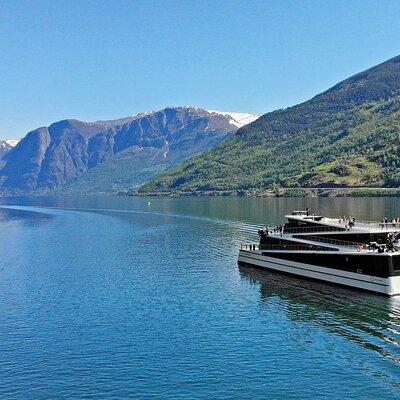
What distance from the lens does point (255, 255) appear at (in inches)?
4033

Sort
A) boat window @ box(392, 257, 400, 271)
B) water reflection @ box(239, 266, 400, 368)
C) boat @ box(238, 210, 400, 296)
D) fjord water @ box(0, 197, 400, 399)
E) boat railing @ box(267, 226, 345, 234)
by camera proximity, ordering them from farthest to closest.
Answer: boat railing @ box(267, 226, 345, 234) < boat @ box(238, 210, 400, 296) < boat window @ box(392, 257, 400, 271) < water reflection @ box(239, 266, 400, 368) < fjord water @ box(0, 197, 400, 399)

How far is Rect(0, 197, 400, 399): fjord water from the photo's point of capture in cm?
4641

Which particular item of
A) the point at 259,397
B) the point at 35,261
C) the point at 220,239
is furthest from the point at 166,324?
the point at 220,239

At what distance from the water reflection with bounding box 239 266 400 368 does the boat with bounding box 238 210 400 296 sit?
1.95m

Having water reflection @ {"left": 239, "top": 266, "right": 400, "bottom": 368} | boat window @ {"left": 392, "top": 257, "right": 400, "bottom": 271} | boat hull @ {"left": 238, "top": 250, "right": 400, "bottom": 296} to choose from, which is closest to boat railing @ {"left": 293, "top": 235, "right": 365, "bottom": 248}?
boat hull @ {"left": 238, "top": 250, "right": 400, "bottom": 296}

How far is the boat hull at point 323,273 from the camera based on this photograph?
7394cm

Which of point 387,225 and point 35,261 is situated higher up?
point 387,225

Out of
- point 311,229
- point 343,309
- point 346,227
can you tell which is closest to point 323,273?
point 346,227

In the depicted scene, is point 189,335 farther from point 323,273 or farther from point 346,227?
point 346,227

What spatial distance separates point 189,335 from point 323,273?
109ft

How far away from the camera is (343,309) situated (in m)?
69.0

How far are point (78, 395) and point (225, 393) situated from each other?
1285cm

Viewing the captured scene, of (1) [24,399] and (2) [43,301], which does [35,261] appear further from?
(1) [24,399]

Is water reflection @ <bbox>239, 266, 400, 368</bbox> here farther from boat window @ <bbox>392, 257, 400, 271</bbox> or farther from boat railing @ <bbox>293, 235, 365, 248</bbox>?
boat railing @ <bbox>293, 235, 365, 248</bbox>
